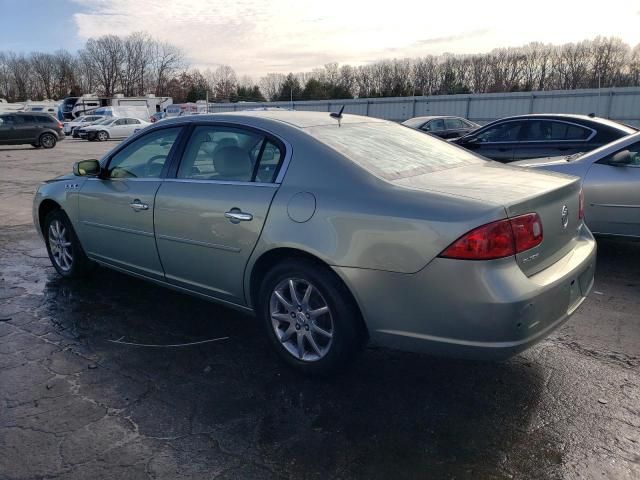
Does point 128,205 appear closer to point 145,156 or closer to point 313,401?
point 145,156

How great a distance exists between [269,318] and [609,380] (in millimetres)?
2074

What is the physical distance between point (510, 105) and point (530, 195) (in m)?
27.2

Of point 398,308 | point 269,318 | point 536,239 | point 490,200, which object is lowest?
point 269,318

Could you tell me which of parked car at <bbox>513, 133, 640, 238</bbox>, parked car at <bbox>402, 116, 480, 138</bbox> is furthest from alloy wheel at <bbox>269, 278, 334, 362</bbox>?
parked car at <bbox>402, 116, 480, 138</bbox>

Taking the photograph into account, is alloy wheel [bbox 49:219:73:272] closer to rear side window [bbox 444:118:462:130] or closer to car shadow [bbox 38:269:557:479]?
car shadow [bbox 38:269:557:479]

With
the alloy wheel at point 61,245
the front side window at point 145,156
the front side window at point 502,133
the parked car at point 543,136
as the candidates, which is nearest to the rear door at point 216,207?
the front side window at point 145,156

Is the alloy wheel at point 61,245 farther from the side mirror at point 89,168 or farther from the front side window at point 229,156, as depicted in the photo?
the front side window at point 229,156

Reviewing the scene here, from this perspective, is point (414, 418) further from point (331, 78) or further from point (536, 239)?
point (331, 78)

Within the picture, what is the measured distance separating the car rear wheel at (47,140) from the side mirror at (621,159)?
2694 cm

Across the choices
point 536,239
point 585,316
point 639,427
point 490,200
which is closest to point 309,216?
point 490,200

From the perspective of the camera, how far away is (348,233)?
291cm

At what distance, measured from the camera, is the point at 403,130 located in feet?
13.6

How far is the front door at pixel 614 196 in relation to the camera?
17.5 feet

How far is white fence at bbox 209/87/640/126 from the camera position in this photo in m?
24.7
